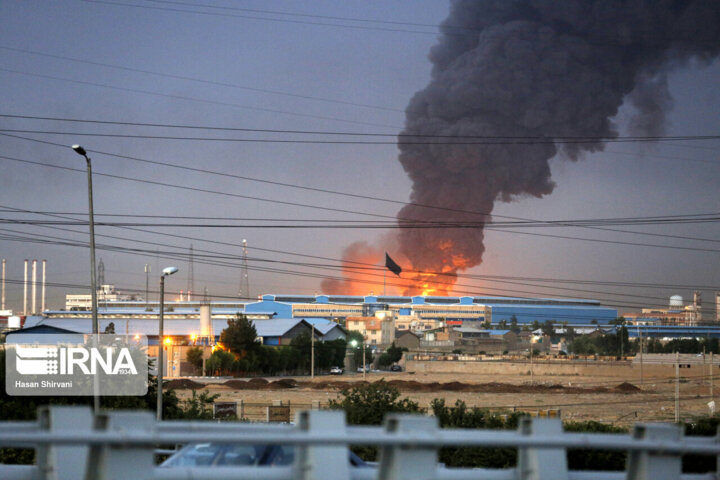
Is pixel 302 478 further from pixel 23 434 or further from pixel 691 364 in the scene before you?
pixel 691 364

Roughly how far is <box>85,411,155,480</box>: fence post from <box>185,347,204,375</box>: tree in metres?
81.5

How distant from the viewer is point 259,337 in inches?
3607

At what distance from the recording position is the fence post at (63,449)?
16.6 ft

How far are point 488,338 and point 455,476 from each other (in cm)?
14152

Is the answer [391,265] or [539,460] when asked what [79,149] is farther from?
[391,265]

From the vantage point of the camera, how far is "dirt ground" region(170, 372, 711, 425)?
54.1 meters

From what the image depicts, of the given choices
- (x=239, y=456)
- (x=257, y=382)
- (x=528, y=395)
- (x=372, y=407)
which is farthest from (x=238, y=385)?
(x=239, y=456)

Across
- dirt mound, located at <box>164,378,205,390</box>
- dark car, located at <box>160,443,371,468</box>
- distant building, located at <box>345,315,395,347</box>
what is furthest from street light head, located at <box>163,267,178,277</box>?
distant building, located at <box>345,315,395,347</box>

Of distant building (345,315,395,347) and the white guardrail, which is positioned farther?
distant building (345,315,395,347)

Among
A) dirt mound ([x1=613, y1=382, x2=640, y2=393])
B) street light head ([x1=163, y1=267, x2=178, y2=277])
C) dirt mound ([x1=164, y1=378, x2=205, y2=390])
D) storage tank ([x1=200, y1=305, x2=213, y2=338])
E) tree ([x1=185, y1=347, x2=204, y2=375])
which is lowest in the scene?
dirt mound ([x1=613, y1=382, x2=640, y2=393])

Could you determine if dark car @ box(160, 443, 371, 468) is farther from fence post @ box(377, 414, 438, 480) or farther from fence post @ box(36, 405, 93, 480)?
fence post @ box(377, 414, 438, 480)

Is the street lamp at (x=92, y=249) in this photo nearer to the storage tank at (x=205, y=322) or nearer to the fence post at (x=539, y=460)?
the fence post at (x=539, y=460)

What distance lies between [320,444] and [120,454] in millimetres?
1241

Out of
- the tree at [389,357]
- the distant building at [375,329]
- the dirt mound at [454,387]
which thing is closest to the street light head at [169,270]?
the dirt mound at [454,387]
